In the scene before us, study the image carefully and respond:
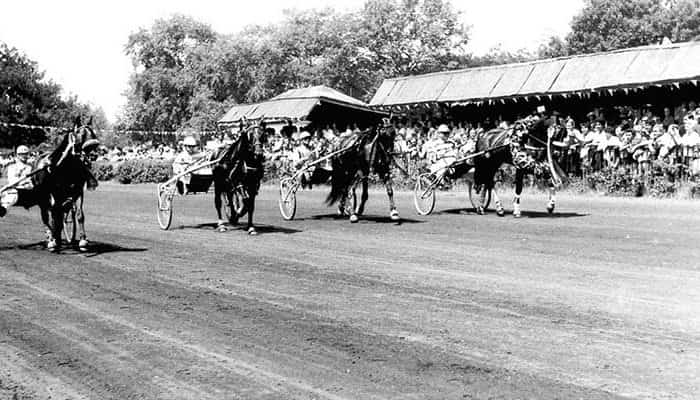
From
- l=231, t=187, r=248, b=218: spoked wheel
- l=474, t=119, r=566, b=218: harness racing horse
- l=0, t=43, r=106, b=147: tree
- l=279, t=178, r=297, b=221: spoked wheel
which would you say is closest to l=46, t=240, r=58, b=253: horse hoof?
l=231, t=187, r=248, b=218: spoked wheel

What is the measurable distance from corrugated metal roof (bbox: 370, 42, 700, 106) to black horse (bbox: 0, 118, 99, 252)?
17.6m

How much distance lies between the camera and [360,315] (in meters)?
8.45

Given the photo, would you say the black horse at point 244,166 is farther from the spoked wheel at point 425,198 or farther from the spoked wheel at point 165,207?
the spoked wheel at point 425,198

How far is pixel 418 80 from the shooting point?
3666cm

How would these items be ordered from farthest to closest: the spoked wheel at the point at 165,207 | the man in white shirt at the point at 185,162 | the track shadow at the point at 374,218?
the track shadow at the point at 374,218, the spoked wheel at the point at 165,207, the man in white shirt at the point at 185,162

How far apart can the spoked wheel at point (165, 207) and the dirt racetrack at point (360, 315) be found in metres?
1.41

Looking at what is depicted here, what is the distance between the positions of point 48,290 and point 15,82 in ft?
241

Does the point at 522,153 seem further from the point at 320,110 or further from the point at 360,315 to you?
the point at 320,110

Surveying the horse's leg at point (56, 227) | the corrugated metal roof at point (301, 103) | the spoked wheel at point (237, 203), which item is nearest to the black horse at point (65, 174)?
the horse's leg at point (56, 227)

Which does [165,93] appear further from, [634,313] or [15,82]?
[634,313]

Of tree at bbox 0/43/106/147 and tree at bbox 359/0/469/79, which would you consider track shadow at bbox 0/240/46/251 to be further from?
tree at bbox 0/43/106/147

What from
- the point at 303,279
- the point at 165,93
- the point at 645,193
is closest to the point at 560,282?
the point at 303,279

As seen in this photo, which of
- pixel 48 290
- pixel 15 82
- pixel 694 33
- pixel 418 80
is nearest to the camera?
pixel 48 290

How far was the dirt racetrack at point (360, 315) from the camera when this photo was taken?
6102mm
